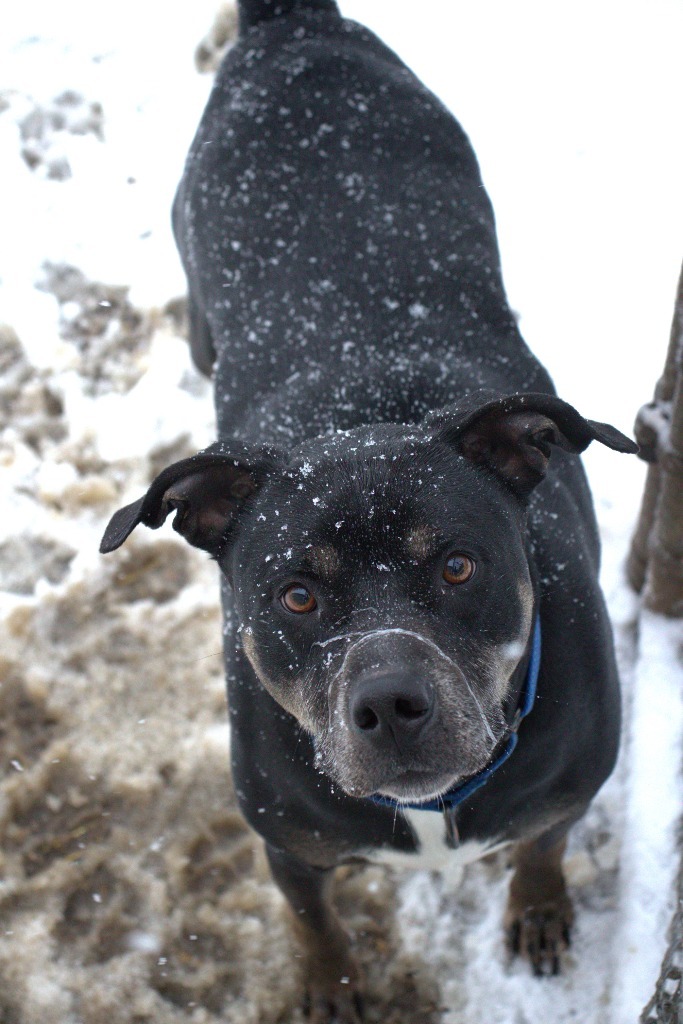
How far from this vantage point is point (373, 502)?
226cm

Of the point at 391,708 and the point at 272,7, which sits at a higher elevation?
the point at 272,7

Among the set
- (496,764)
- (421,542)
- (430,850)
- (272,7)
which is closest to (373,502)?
(421,542)

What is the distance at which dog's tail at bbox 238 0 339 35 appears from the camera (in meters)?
4.07

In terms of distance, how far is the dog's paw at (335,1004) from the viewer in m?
3.29

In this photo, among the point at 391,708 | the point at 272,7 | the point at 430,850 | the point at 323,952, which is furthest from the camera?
the point at 272,7

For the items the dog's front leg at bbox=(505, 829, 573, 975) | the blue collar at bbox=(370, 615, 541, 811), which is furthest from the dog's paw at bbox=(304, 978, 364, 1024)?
the blue collar at bbox=(370, 615, 541, 811)

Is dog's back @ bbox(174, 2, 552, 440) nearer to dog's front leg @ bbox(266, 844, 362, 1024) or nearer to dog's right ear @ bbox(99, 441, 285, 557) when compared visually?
dog's right ear @ bbox(99, 441, 285, 557)

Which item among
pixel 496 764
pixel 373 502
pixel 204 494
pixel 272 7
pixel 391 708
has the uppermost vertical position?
pixel 272 7

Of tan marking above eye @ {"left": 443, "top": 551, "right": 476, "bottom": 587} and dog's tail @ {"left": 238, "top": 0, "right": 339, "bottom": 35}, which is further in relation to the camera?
dog's tail @ {"left": 238, "top": 0, "right": 339, "bottom": 35}

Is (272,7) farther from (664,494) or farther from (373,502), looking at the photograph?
(373,502)

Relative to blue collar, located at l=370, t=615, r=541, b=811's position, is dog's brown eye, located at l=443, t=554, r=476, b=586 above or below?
above

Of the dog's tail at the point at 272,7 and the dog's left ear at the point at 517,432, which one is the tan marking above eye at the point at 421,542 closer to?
the dog's left ear at the point at 517,432

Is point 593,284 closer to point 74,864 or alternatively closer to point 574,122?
point 574,122

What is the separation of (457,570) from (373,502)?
235 millimetres
